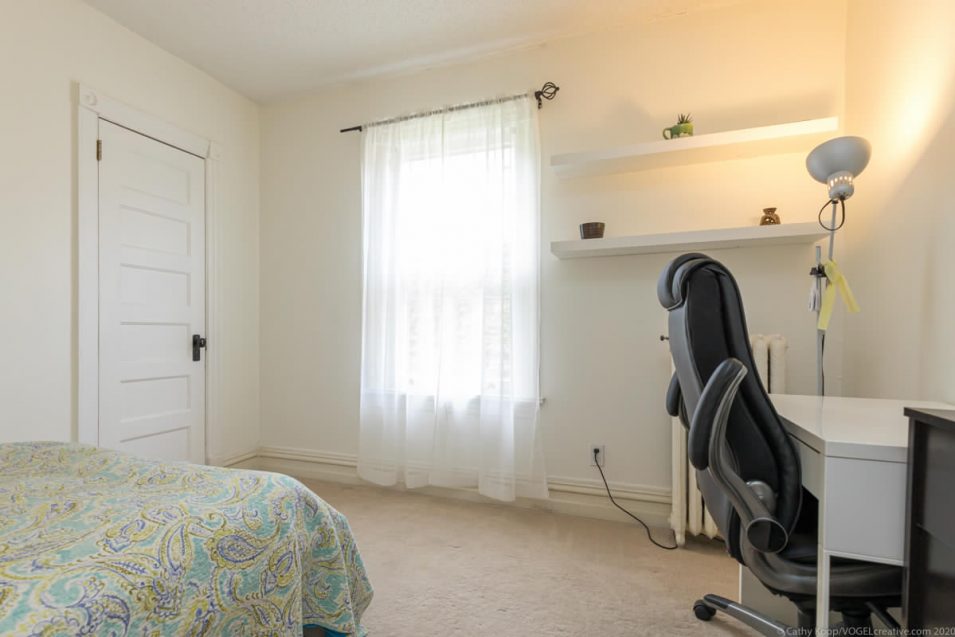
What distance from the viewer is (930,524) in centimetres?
86

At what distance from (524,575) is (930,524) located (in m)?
1.42

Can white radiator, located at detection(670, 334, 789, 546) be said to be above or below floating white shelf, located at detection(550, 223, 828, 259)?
below

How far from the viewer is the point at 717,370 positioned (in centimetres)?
98

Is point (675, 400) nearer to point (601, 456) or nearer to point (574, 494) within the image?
point (601, 456)

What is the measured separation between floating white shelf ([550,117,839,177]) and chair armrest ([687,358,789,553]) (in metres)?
1.54

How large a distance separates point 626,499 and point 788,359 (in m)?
1.10

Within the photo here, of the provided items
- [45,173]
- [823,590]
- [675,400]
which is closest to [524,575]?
[675,400]

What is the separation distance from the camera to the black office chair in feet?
3.26

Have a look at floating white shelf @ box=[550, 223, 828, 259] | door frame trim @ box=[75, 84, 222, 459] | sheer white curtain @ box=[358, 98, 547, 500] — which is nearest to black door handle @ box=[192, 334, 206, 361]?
door frame trim @ box=[75, 84, 222, 459]

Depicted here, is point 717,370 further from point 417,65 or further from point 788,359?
point 417,65

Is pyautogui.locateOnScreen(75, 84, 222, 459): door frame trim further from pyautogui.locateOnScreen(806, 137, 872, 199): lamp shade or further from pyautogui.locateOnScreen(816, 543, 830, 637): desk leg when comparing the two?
pyautogui.locateOnScreen(806, 137, 872, 199): lamp shade

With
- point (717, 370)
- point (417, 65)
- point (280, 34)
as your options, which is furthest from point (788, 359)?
point (280, 34)

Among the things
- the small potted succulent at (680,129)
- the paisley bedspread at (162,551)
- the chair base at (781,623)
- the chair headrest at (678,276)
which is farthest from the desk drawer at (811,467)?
the small potted succulent at (680,129)

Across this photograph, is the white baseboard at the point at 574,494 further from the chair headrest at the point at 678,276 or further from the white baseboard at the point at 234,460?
the chair headrest at the point at 678,276
